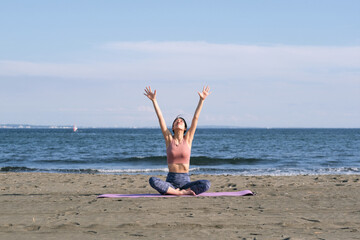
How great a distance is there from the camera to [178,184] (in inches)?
347

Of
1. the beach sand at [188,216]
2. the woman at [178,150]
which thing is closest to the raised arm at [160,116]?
the woman at [178,150]

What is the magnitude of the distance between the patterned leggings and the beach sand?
0.85 ft

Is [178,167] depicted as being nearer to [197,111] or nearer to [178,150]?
[178,150]

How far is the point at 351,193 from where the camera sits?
30.9 ft

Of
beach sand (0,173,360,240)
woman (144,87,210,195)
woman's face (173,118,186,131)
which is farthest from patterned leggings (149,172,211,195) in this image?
woman's face (173,118,186,131)

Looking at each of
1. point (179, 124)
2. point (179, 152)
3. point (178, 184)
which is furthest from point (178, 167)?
point (179, 124)

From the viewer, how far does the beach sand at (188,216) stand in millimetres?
5555

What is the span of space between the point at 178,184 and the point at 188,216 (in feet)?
7.08

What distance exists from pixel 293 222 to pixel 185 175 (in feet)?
9.76

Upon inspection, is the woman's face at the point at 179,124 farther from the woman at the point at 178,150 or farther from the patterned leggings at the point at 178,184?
the patterned leggings at the point at 178,184

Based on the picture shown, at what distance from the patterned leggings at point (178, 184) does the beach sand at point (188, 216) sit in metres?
0.26

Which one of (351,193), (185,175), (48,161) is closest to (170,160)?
(185,175)

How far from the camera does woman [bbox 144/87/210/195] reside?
27.7ft

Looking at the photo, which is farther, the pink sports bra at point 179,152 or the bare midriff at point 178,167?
the bare midriff at point 178,167
